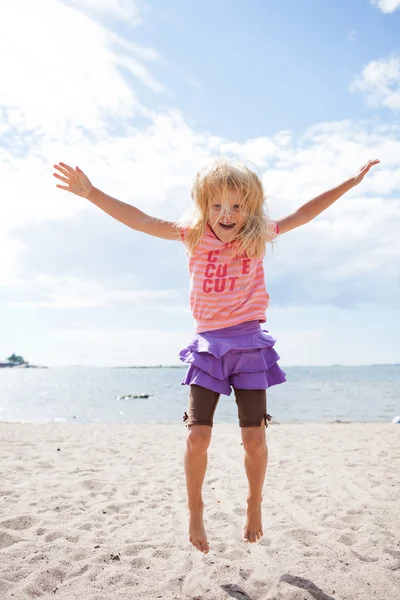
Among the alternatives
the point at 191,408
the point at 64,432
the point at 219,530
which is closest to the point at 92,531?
the point at 219,530

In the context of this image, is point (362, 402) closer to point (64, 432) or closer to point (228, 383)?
point (64, 432)

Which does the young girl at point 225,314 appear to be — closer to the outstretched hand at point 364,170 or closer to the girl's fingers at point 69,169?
the girl's fingers at point 69,169

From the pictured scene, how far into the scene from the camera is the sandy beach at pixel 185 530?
3.60m

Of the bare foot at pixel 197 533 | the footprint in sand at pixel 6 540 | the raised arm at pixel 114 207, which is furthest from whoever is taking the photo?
the footprint in sand at pixel 6 540

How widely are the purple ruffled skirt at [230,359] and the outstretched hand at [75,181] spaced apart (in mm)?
1314

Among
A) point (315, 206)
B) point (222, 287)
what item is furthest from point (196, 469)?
point (315, 206)

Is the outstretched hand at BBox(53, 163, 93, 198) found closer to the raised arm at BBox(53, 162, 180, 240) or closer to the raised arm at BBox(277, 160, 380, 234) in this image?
the raised arm at BBox(53, 162, 180, 240)

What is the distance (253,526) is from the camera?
3.62 metres

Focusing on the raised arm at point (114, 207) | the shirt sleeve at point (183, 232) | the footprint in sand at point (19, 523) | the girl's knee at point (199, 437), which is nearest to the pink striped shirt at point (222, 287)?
the shirt sleeve at point (183, 232)

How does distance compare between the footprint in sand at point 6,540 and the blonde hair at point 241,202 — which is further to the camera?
the footprint in sand at point 6,540

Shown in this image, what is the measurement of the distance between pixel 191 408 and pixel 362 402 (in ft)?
85.6

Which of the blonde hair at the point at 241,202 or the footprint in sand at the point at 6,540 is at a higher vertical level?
the blonde hair at the point at 241,202

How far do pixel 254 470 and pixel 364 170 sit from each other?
240cm

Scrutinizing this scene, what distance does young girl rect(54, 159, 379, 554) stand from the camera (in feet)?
11.6
